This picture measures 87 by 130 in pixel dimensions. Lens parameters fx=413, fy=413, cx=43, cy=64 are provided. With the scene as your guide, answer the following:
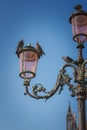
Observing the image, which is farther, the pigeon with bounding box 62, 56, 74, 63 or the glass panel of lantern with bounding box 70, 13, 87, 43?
the glass panel of lantern with bounding box 70, 13, 87, 43

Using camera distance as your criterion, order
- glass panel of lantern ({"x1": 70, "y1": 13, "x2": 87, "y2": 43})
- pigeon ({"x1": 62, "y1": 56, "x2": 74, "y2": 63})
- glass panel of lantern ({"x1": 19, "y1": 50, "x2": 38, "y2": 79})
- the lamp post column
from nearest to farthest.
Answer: the lamp post column < pigeon ({"x1": 62, "y1": 56, "x2": 74, "y2": 63}) < glass panel of lantern ({"x1": 70, "y1": 13, "x2": 87, "y2": 43}) < glass panel of lantern ({"x1": 19, "y1": 50, "x2": 38, "y2": 79})

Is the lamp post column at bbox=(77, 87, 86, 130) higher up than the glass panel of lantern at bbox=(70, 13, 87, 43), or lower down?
lower down

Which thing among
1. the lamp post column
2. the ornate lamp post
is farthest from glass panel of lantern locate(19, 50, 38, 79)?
the lamp post column

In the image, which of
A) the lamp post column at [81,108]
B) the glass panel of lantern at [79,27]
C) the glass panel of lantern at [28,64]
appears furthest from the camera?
the glass panel of lantern at [28,64]

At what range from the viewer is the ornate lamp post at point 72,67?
30.1 feet

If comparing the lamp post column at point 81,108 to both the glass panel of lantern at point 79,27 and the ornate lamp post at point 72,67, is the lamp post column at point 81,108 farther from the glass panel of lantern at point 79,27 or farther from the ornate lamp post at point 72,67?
the glass panel of lantern at point 79,27

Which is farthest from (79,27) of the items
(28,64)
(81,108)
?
(81,108)

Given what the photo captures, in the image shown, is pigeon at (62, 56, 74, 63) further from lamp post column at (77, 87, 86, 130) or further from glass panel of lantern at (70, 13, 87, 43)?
lamp post column at (77, 87, 86, 130)

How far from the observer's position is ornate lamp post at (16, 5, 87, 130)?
30.1 feet

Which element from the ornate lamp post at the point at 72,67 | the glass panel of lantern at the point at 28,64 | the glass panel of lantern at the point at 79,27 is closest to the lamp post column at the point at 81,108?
the ornate lamp post at the point at 72,67

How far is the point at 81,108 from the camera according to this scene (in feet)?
→ 29.7

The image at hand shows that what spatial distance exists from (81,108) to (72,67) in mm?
1057

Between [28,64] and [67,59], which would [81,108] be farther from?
[28,64]

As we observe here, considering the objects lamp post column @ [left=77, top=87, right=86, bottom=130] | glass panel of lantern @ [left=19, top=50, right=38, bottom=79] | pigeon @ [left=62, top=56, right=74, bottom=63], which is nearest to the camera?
lamp post column @ [left=77, top=87, right=86, bottom=130]
